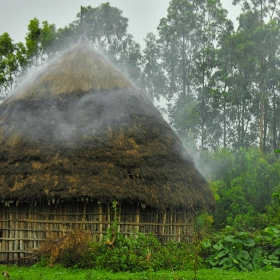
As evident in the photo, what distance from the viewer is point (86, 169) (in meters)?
12.9

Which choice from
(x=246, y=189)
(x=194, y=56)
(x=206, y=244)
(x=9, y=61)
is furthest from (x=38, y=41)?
(x=206, y=244)

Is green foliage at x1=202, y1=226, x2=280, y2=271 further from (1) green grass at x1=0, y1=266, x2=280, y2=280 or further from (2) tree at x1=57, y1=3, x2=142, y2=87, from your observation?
(2) tree at x1=57, y1=3, x2=142, y2=87

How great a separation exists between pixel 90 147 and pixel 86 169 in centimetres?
73

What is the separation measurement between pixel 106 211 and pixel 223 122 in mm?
22496

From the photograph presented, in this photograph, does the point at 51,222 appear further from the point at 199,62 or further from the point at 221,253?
the point at 199,62

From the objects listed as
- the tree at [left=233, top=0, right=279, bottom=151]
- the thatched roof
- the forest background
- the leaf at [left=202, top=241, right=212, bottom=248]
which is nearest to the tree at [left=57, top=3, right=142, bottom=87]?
the forest background

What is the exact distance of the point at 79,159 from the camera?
13.1 metres

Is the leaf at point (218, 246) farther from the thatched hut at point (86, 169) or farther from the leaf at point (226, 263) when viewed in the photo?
the thatched hut at point (86, 169)

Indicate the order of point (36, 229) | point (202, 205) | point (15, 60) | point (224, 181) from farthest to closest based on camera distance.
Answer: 1. point (15, 60)
2. point (224, 181)
3. point (202, 205)
4. point (36, 229)

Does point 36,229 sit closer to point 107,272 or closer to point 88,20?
point 107,272

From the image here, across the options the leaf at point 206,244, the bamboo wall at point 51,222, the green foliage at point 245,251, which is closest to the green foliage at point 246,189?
the bamboo wall at point 51,222

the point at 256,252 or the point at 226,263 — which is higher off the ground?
the point at 256,252

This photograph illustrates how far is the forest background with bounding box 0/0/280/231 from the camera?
2992 cm

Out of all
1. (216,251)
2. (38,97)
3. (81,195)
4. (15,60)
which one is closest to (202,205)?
(216,251)
